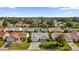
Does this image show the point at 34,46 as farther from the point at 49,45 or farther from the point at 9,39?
the point at 9,39

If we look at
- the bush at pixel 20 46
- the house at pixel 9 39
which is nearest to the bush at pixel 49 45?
the bush at pixel 20 46

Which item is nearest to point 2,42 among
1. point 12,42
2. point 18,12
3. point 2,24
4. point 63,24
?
point 12,42

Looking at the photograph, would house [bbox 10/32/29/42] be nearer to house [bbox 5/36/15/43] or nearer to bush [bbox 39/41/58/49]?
house [bbox 5/36/15/43]

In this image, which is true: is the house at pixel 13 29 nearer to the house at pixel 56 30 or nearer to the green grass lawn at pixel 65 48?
the house at pixel 56 30

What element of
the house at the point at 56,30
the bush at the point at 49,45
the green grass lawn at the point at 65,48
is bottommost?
the green grass lawn at the point at 65,48

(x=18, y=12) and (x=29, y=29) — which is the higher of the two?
(x=18, y=12)

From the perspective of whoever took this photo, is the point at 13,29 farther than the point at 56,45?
Yes

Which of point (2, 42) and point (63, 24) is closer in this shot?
point (2, 42)

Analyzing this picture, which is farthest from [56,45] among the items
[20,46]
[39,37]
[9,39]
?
[9,39]

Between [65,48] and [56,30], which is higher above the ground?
[56,30]

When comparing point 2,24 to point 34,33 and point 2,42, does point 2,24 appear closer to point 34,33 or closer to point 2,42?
point 2,42

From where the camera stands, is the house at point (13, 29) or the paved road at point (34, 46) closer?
the paved road at point (34, 46)
